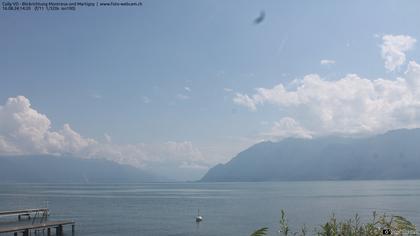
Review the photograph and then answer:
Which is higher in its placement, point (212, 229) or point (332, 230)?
point (332, 230)

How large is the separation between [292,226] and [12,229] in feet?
156

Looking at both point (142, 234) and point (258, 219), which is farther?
point (258, 219)

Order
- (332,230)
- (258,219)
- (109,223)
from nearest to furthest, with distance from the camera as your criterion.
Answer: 1. (332,230)
2. (109,223)
3. (258,219)

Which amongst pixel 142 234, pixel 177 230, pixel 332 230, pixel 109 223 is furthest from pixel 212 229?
pixel 332 230

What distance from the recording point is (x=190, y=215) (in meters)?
113

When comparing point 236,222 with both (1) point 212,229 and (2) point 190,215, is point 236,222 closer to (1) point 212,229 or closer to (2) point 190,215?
(1) point 212,229

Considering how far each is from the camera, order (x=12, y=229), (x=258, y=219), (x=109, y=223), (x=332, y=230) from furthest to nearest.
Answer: (x=258, y=219) → (x=109, y=223) → (x=12, y=229) → (x=332, y=230)

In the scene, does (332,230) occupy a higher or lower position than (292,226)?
higher

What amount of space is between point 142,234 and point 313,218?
39955mm

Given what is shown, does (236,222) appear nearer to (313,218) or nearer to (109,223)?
(313,218)

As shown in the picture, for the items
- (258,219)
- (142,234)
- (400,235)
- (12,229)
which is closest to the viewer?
(400,235)

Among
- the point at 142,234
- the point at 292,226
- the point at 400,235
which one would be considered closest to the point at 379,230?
the point at 400,235

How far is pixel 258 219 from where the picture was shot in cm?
9956

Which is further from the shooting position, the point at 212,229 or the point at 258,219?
the point at 258,219
